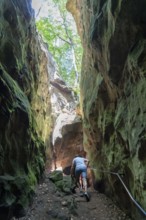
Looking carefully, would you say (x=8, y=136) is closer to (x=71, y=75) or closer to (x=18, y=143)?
(x=18, y=143)

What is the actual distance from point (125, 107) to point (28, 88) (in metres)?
5.26

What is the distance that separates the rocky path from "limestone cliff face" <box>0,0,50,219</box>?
51 centimetres

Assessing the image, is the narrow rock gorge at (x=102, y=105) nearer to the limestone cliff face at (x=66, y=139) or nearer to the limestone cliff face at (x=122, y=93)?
the limestone cliff face at (x=122, y=93)

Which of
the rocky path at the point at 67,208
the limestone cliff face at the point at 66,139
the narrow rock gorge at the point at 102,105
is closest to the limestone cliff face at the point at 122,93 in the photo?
the narrow rock gorge at the point at 102,105

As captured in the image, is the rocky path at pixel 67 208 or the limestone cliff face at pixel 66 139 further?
the limestone cliff face at pixel 66 139

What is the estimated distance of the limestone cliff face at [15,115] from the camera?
6.82 metres

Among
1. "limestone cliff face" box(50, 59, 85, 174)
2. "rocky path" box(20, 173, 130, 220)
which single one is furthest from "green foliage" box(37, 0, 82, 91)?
"rocky path" box(20, 173, 130, 220)

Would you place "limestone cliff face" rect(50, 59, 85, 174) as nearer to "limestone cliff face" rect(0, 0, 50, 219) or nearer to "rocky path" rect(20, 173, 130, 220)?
"limestone cliff face" rect(0, 0, 50, 219)

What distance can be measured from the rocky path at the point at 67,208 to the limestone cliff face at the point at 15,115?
513 mm

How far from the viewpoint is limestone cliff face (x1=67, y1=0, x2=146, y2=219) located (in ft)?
20.8

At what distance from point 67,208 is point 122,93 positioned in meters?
3.94

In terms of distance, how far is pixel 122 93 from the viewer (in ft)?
26.7

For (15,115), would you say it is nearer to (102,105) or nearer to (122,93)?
(122,93)

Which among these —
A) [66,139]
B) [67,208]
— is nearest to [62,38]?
[66,139]
